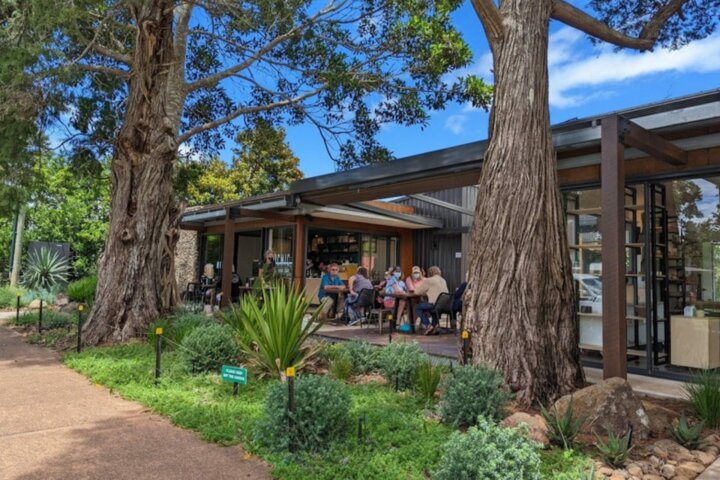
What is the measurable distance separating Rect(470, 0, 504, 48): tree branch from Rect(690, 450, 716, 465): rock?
4017 millimetres

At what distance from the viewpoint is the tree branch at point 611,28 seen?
597 centimetres

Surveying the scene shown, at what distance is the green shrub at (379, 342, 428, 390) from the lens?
511 cm

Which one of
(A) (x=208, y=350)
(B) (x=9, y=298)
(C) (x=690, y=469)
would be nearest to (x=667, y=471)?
(C) (x=690, y=469)

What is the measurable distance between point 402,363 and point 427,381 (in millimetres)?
429

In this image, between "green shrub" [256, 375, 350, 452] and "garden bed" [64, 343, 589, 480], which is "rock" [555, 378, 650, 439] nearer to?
"garden bed" [64, 343, 589, 480]

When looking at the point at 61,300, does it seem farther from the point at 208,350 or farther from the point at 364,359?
the point at 364,359

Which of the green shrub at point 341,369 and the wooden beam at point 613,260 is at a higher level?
the wooden beam at point 613,260

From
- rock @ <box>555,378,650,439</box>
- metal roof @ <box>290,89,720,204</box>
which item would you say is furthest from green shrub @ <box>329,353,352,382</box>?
metal roof @ <box>290,89,720,204</box>

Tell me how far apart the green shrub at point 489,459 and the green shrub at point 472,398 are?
0.99 meters

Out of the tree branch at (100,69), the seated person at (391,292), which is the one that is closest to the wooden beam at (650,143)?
the seated person at (391,292)

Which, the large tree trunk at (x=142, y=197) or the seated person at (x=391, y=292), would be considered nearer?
the large tree trunk at (x=142, y=197)

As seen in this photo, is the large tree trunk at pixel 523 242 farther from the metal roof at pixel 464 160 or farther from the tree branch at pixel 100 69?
the tree branch at pixel 100 69

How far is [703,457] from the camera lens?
3434 mm

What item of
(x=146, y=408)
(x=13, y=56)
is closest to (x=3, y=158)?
(x=13, y=56)
